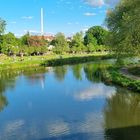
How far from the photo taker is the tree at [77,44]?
360ft

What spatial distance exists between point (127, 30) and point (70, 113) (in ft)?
66.7

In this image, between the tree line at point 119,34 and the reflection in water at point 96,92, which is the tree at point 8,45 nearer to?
the tree line at point 119,34

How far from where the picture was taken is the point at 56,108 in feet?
94.5

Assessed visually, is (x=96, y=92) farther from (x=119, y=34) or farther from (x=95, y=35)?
(x=95, y=35)

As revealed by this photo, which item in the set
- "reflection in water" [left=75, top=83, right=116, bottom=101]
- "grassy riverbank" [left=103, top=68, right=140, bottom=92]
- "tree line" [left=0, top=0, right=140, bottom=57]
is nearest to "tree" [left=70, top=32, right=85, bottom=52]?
"tree line" [left=0, top=0, right=140, bottom=57]

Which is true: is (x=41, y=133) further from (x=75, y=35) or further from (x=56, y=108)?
(x=75, y=35)

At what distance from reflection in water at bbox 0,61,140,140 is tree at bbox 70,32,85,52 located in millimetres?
68423

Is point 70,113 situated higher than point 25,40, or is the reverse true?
point 25,40

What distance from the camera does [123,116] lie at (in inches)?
977

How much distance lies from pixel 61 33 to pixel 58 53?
1134cm

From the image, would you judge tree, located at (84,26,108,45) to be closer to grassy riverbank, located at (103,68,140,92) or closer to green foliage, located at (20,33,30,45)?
green foliage, located at (20,33,30,45)

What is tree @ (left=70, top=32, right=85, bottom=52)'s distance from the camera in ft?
360

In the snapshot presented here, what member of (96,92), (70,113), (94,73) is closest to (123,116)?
(70,113)

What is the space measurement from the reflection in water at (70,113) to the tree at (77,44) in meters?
68.4
